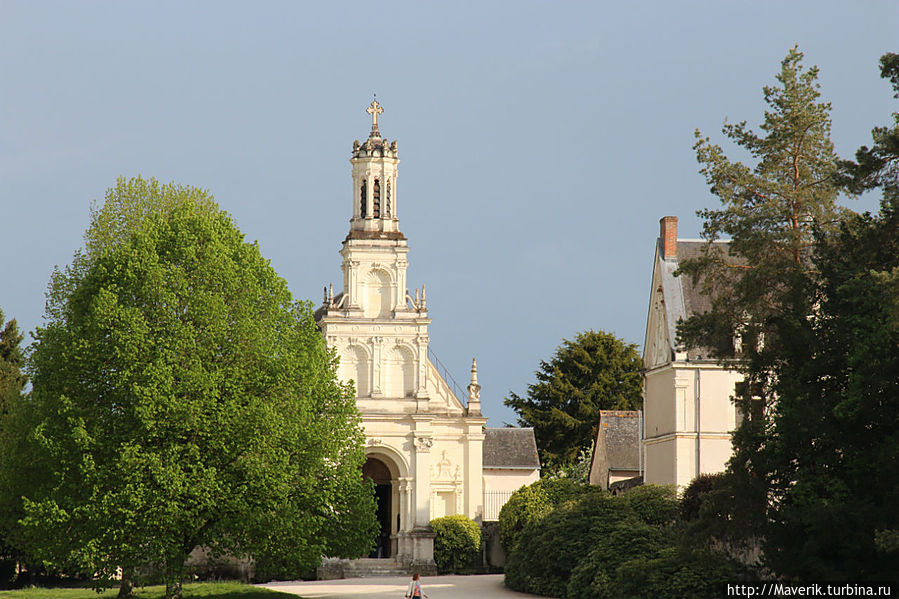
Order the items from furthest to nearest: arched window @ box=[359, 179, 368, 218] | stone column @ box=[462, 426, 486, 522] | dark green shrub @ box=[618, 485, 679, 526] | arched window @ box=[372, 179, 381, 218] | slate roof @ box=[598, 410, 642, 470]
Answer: slate roof @ box=[598, 410, 642, 470], arched window @ box=[359, 179, 368, 218], arched window @ box=[372, 179, 381, 218], stone column @ box=[462, 426, 486, 522], dark green shrub @ box=[618, 485, 679, 526]

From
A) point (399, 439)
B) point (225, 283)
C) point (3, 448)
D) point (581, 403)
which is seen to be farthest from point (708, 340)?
point (581, 403)

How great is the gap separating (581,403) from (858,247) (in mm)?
44708

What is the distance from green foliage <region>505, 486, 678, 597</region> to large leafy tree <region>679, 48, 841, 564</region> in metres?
4.05

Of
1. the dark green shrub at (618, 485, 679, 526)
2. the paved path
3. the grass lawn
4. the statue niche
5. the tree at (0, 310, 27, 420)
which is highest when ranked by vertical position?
the statue niche

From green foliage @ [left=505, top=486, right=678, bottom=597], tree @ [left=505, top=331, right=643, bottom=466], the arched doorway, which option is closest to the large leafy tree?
green foliage @ [left=505, top=486, right=678, bottom=597]

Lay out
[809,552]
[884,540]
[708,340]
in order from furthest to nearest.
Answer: [708,340], [809,552], [884,540]

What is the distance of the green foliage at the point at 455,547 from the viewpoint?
47.9 meters

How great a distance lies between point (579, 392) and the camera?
67125 millimetres

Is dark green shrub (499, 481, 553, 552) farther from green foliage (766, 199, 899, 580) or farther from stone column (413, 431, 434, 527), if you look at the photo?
green foliage (766, 199, 899, 580)

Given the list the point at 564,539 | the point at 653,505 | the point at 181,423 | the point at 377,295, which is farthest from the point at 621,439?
the point at 181,423

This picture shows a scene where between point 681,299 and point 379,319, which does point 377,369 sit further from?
point 681,299

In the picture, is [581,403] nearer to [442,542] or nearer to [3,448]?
[442,542]

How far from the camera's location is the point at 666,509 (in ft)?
108

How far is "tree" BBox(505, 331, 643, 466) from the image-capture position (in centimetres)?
6644
